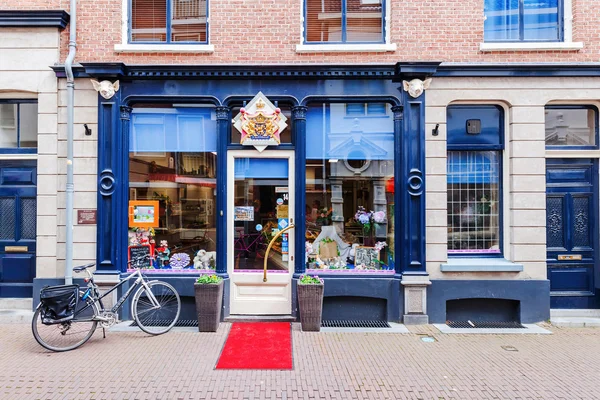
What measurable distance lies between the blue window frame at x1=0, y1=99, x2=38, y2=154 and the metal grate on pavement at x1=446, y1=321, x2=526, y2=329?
8373 mm

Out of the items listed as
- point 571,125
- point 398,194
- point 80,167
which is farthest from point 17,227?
point 571,125

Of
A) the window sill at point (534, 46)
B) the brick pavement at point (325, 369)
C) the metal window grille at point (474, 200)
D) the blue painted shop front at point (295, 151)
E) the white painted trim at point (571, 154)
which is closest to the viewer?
the brick pavement at point (325, 369)

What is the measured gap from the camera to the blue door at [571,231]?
7094 millimetres

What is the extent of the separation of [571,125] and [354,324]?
550cm

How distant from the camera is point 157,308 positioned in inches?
249

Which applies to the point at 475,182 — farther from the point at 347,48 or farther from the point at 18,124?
the point at 18,124

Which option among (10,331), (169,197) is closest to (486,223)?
(169,197)

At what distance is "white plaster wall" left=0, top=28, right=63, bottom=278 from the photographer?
6.82 m

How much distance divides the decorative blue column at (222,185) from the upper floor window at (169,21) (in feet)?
5.15

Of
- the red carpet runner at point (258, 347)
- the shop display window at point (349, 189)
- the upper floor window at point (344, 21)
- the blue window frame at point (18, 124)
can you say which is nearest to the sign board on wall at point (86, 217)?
the blue window frame at point (18, 124)

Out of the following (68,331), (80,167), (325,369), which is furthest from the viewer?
(80,167)

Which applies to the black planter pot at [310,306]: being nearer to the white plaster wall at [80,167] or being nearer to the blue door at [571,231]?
the white plaster wall at [80,167]

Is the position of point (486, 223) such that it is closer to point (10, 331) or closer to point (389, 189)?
point (389, 189)

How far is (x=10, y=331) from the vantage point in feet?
20.4
